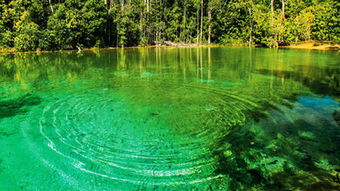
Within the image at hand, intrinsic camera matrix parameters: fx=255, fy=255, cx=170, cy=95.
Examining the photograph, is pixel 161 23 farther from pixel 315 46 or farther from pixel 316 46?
pixel 316 46

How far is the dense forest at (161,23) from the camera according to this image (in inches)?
1334

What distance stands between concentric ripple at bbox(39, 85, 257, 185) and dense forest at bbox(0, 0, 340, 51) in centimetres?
2851

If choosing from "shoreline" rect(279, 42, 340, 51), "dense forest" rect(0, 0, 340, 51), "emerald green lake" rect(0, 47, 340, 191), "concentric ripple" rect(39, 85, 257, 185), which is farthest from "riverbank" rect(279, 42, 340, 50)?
"concentric ripple" rect(39, 85, 257, 185)

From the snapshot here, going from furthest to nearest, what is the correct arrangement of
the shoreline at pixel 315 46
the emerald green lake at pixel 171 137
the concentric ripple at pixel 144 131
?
the shoreline at pixel 315 46
the concentric ripple at pixel 144 131
the emerald green lake at pixel 171 137

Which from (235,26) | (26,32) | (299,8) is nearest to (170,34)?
(235,26)

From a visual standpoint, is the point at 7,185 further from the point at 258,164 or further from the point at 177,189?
the point at 258,164

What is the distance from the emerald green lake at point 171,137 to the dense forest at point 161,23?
25.9 m

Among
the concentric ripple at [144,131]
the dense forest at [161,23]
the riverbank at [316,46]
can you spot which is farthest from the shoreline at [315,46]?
the concentric ripple at [144,131]

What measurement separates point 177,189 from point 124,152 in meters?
1.74

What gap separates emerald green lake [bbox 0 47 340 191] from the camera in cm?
457

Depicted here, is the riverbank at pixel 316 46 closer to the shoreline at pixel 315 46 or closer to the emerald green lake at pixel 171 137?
the shoreline at pixel 315 46

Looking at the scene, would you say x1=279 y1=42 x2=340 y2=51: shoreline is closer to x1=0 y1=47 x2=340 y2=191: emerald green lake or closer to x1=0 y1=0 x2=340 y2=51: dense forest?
x1=0 y1=0 x2=340 y2=51: dense forest

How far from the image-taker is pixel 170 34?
2000 inches

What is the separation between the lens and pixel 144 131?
6727 mm
